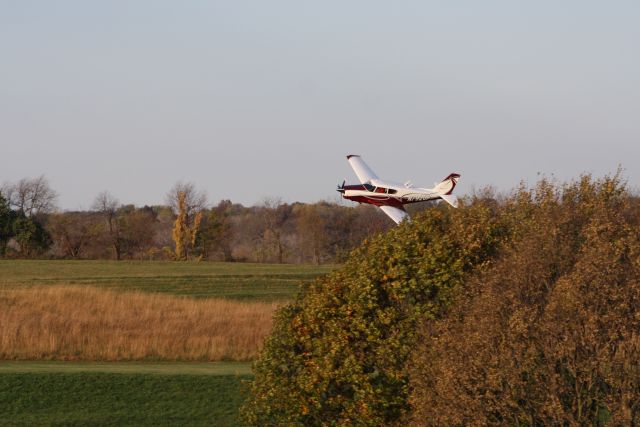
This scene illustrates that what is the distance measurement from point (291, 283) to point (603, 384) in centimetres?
5691

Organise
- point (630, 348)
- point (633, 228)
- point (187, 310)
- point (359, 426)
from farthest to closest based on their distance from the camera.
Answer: point (187, 310) < point (359, 426) < point (633, 228) < point (630, 348)

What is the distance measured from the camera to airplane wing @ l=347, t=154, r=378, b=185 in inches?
1515

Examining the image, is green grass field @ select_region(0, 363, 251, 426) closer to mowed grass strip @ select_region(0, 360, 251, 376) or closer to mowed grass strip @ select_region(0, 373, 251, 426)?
mowed grass strip @ select_region(0, 373, 251, 426)

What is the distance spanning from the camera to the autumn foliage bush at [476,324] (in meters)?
15.4

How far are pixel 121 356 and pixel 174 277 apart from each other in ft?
126

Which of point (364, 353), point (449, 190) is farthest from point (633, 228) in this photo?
point (449, 190)

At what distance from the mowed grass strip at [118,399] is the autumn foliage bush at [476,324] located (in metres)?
5.20

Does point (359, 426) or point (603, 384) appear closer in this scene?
point (603, 384)

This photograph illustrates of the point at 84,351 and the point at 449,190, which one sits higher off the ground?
the point at 449,190

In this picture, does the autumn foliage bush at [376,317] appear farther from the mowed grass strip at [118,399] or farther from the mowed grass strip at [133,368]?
the mowed grass strip at [133,368]

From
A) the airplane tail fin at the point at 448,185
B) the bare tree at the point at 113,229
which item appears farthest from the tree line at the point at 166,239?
the airplane tail fin at the point at 448,185

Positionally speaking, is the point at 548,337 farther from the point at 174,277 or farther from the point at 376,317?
the point at 174,277

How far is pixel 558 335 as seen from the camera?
15531mm

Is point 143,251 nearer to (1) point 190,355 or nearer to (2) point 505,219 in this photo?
(1) point 190,355
